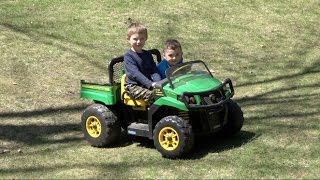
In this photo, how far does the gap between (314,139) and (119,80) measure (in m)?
2.22

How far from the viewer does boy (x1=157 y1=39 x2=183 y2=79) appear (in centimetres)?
646

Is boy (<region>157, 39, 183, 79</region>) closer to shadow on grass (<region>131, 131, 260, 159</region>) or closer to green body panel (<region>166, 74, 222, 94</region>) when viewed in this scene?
green body panel (<region>166, 74, 222, 94</region>)

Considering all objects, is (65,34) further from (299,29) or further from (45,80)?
(299,29)

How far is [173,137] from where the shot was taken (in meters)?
5.95

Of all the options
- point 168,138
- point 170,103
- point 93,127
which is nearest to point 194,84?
point 170,103

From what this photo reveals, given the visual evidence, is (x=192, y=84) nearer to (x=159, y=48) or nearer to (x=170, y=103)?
(x=170, y=103)

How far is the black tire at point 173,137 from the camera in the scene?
583 cm

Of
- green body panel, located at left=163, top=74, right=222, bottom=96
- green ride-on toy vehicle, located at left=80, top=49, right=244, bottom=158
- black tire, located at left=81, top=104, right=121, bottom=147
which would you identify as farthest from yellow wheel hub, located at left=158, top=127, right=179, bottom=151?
black tire, located at left=81, top=104, right=121, bottom=147

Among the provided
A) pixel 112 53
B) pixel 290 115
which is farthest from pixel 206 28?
pixel 290 115

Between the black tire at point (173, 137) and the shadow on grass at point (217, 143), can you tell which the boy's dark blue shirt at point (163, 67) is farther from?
the shadow on grass at point (217, 143)

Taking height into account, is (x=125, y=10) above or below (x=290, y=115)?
above

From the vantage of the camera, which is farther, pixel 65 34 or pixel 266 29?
pixel 266 29

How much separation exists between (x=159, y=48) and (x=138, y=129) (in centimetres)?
470

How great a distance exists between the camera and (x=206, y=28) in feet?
40.4
